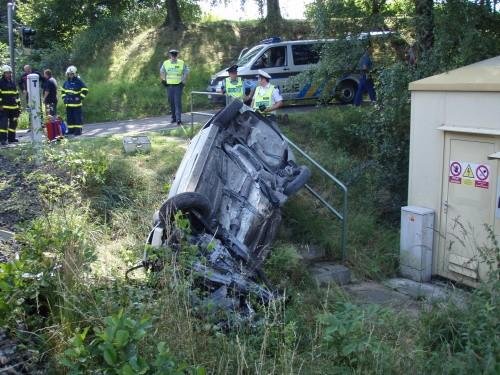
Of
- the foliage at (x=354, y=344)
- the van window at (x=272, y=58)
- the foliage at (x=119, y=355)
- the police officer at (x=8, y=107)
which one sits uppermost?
the van window at (x=272, y=58)

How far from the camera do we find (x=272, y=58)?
55.9ft

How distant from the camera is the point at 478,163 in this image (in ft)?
24.6

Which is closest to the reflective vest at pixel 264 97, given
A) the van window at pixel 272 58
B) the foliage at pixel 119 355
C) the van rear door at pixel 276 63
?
the van window at pixel 272 58

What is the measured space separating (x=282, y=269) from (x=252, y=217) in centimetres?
86

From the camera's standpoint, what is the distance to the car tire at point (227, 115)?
297 inches

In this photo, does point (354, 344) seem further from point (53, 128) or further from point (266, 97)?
point (53, 128)

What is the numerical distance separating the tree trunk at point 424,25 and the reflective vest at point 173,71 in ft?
18.0

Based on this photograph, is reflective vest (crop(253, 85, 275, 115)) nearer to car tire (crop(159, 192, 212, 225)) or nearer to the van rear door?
car tire (crop(159, 192, 212, 225))

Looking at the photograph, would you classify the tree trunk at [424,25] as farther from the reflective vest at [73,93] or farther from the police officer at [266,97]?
the reflective vest at [73,93]

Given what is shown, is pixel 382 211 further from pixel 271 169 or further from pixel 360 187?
pixel 271 169

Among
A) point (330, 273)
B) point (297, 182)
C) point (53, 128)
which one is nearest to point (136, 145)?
point (53, 128)

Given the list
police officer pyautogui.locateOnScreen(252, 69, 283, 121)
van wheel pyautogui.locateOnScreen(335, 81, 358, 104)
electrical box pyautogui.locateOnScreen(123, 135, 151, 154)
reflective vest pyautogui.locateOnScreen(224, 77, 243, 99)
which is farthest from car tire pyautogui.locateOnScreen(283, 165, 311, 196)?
van wheel pyautogui.locateOnScreen(335, 81, 358, 104)

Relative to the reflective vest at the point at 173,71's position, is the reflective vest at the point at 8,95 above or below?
below

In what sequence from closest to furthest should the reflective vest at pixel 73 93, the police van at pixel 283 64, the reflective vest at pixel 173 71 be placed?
the reflective vest at pixel 73 93 < the reflective vest at pixel 173 71 < the police van at pixel 283 64
